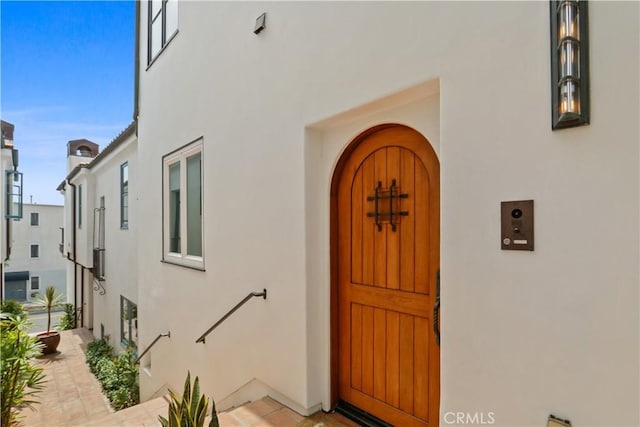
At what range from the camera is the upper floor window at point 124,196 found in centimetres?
921

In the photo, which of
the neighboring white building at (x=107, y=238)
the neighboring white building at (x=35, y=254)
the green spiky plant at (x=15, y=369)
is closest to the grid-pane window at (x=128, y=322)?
the neighboring white building at (x=107, y=238)

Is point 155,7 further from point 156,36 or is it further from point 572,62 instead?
point 572,62

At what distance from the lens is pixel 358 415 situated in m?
2.85

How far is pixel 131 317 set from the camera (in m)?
9.28

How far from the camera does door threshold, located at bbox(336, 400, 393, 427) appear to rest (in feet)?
8.95

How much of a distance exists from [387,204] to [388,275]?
0.55m

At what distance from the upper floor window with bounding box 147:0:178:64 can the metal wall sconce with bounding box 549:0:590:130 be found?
17.7 feet

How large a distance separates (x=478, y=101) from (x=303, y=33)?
1.79 meters

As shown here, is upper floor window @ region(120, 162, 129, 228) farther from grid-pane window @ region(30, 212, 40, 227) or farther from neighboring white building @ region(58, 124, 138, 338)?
grid-pane window @ region(30, 212, 40, 227)

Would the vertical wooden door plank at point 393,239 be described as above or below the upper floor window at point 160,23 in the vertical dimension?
below

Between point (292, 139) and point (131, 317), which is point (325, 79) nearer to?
point (292, 139)

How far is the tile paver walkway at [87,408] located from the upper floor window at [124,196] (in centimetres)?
419

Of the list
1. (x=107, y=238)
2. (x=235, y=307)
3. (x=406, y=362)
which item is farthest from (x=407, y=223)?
(x=107, y=238)

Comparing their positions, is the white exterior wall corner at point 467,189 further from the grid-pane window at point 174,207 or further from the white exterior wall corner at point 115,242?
the white exterior wall corner at point 115,242
